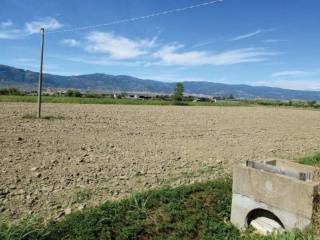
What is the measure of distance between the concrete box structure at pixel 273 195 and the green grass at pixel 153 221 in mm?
274

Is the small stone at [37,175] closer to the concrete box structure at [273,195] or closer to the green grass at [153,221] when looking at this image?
the green grass at [153,221]

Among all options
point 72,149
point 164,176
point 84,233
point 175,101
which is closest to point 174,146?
point 72,149

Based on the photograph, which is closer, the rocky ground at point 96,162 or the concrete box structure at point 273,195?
the concrete box structure at point 273,195

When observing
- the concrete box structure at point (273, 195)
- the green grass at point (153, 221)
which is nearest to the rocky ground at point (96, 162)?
the green grass at point (153, 221)

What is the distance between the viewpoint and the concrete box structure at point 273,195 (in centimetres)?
518

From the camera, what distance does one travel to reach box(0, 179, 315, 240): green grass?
5.19 meters

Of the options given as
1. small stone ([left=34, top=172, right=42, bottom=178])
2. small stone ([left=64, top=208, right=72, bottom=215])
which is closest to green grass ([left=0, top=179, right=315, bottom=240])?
small stone ([left=64, top=208, right=72, bottom=215])

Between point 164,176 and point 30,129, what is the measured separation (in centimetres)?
803

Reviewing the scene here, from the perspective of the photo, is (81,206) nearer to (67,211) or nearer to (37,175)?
(67,211)

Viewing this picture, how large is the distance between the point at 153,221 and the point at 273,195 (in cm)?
187

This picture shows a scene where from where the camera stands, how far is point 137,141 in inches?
522

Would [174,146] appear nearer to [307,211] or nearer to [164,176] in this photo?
[164,176]

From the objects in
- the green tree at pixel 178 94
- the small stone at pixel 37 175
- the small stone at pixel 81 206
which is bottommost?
the small stone at pixel 81 206

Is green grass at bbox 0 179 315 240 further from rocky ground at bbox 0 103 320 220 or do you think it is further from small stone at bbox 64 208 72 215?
rocky ground at bbox 0 103 320 220
